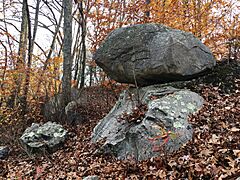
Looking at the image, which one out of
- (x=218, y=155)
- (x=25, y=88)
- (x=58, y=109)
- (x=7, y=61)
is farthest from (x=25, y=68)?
(x=218, y=155)

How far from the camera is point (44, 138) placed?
22.6ft

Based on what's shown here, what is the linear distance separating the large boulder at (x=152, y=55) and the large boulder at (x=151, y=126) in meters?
0.47

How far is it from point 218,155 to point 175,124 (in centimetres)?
135

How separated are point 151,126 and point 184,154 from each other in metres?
0.95

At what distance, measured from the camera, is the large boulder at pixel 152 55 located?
6.12 meters

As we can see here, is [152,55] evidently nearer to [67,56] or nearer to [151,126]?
[151,126]

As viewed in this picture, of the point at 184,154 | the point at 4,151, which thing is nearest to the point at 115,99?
the point at 4,151

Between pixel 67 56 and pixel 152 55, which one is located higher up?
pixel 67 56

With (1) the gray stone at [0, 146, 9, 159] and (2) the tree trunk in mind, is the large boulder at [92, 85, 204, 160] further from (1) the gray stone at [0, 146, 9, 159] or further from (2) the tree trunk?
(1) the gray stone at [0, 146, 9, 159]

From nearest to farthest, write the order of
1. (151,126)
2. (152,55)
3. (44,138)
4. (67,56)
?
1. (151,126)
2. (152,55)
3. (44,138)
4. (67,56)

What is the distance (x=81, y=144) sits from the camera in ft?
21.4

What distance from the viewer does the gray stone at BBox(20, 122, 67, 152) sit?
6.73 meters

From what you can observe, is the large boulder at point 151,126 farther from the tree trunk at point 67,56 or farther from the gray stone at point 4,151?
the gray stone at point 4,151

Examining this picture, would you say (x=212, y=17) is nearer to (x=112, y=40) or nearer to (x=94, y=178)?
(x=112, y=40)
